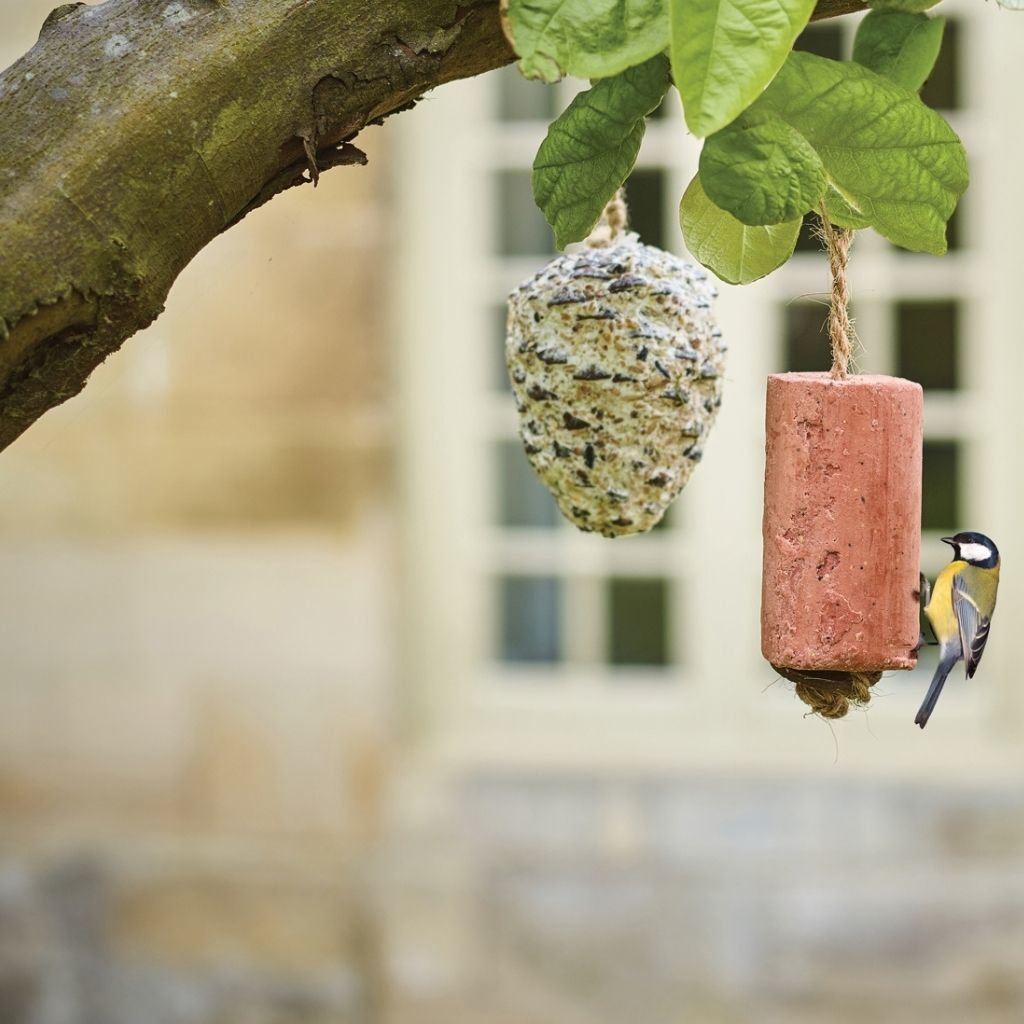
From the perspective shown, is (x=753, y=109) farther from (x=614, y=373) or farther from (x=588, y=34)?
(x=614, y=373)

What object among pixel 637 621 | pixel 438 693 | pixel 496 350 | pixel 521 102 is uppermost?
pixel 521 102

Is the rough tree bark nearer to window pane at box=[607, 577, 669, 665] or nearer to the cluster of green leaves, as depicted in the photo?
the cluster of green leaves

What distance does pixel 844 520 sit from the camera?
1.69 feet

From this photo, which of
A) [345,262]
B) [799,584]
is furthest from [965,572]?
[345,262]

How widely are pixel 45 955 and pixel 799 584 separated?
75.3 inches

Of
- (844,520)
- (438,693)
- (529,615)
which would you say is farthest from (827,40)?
(844,520)

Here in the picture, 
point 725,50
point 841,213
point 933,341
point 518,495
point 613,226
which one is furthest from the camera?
point 518,495

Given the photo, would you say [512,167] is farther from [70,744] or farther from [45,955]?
[45,955]

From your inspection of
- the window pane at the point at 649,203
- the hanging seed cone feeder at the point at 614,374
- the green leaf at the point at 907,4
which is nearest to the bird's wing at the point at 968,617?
the hanging seed cone feeder at the point at 614,374

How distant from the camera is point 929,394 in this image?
210 centimetres

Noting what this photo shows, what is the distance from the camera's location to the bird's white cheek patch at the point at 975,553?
0.58m

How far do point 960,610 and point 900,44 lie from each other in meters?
0.22

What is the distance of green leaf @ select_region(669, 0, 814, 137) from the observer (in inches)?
14.6

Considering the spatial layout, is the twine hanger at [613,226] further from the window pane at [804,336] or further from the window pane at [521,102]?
the window pane at [521,102]
